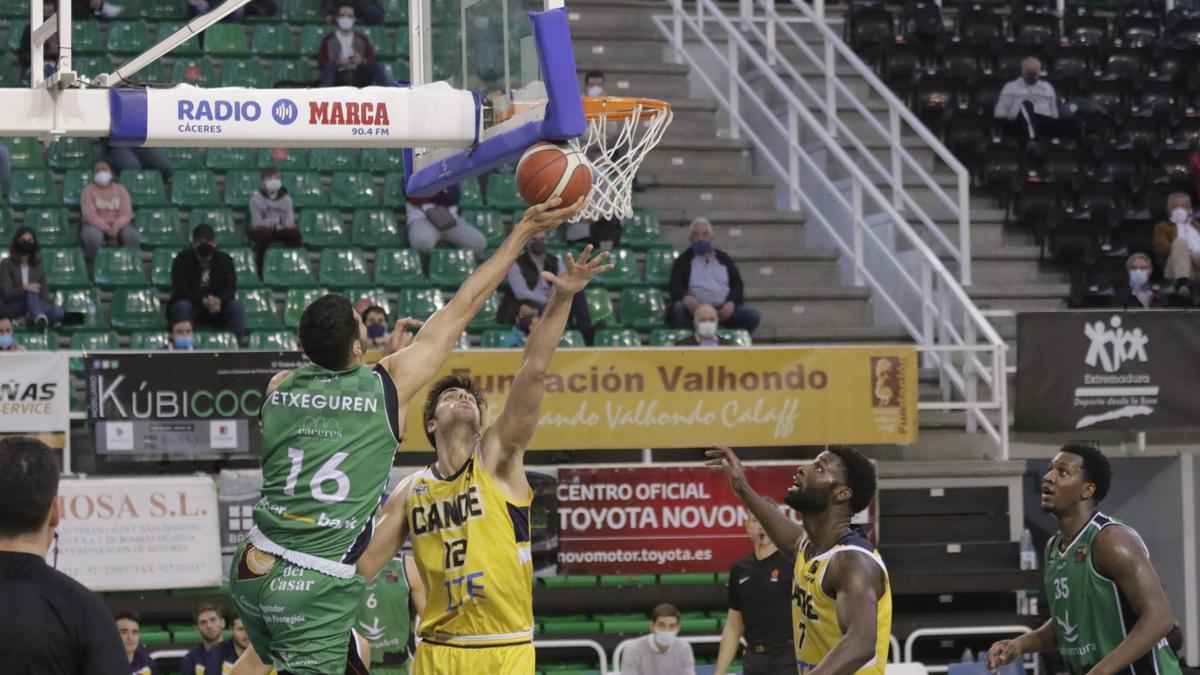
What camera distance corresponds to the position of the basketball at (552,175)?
21.2 ft

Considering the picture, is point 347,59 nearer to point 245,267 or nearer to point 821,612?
point 245,267

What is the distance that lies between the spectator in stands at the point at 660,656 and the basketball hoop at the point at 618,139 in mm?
3097

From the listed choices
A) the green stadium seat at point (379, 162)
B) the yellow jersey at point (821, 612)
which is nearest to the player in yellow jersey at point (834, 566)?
the yellow jersey at point (821, 612)

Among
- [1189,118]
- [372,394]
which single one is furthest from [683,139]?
[372,394]

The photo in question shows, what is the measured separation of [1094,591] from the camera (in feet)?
23.5

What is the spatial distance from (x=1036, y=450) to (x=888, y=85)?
5.77 meters

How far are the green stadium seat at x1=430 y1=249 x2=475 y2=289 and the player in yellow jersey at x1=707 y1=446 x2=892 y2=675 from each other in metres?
8.77

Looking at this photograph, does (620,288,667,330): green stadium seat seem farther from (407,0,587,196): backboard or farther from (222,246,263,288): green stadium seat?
(407,0,587,196): backboard

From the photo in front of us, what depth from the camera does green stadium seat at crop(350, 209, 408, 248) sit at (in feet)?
53.0

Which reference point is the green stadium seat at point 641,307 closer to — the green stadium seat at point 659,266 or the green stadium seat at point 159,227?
the green stadium seat at point 659,266

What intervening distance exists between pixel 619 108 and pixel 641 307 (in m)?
6.47

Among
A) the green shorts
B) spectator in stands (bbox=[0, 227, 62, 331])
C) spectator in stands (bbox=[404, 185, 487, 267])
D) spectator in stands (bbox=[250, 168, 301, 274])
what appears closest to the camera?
the green shorts

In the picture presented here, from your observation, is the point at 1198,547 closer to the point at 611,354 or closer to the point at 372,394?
the point at 611,354

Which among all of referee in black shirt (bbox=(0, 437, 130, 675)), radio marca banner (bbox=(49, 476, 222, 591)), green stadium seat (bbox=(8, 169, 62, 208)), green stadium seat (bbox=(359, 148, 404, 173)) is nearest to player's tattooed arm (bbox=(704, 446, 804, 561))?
referee in black shirt (bbox=(0, 437, 130, 675))
